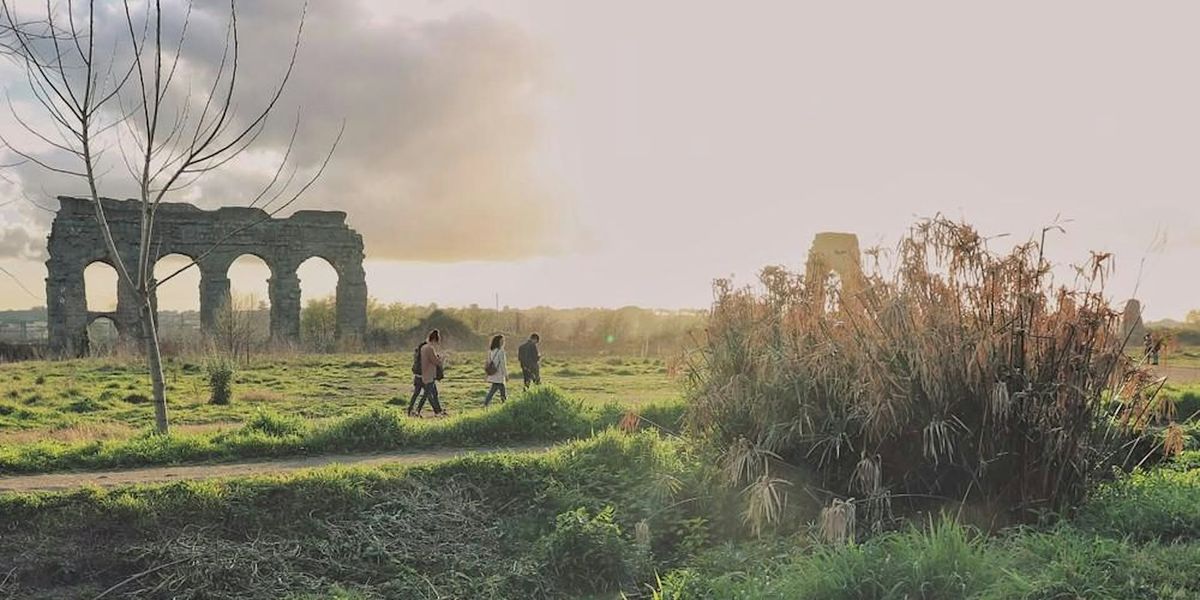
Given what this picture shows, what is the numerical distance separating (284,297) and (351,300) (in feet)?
8.03

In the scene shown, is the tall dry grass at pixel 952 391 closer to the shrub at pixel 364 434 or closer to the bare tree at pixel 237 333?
the shrub at pixel 364 434

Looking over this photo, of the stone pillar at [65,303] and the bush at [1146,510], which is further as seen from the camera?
the stone pillar at [65,303]

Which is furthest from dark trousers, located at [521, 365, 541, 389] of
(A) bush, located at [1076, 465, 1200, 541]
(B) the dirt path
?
(A) bush, located at [1076, 465, 1200, 541]

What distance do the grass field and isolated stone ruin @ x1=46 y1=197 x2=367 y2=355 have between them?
8.22 m

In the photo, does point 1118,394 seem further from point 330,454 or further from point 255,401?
point 255,401

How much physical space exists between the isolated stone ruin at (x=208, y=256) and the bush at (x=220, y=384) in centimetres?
1719

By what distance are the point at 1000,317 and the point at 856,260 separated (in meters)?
1.30

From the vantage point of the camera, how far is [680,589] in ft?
19.5

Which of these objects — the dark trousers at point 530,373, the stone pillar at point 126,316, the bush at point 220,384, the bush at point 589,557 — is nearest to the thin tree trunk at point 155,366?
the bush at point 589,557

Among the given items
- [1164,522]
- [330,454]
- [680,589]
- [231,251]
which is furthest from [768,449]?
[231,251]

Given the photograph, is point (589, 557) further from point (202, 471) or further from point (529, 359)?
point (529, 359)

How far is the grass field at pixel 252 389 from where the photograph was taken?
14.2m

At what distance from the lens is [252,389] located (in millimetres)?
19047

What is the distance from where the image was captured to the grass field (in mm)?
14168
